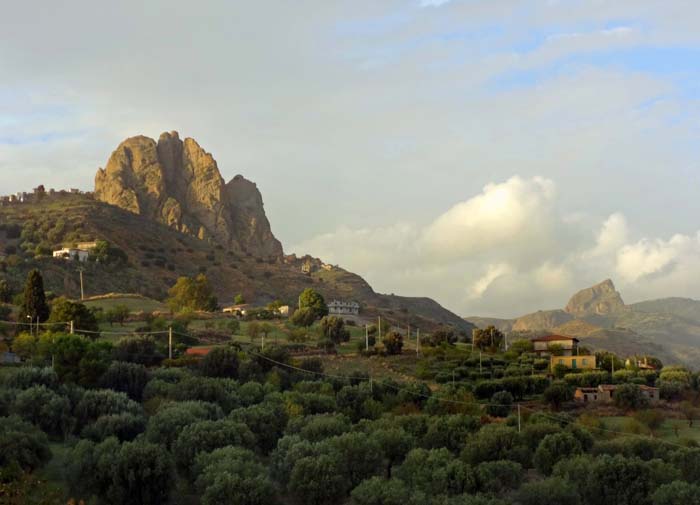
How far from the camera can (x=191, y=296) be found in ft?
388

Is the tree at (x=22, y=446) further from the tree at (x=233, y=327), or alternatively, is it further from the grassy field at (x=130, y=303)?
the grassy field at (x=130, y=303)

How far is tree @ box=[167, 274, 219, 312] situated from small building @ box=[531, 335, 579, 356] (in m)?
44.4

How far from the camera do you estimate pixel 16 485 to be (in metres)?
27.7

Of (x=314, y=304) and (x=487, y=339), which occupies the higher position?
(x=314, y=304)

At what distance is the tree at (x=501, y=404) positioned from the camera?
6587 centimetres

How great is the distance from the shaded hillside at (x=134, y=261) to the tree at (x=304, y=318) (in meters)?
32.8

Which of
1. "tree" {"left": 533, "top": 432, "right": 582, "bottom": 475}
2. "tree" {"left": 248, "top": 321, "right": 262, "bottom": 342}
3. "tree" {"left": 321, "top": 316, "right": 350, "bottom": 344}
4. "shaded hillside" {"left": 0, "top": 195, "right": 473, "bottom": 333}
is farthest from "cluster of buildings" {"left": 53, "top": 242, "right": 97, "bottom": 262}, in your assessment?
"tree" {"left": 533, "top": 432, "right": 582, "bottom": 475}

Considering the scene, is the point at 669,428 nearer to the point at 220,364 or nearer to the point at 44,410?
the point at 220,364

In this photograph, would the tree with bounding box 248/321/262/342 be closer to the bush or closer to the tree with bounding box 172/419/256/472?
the bush

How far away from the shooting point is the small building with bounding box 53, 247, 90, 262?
135 m

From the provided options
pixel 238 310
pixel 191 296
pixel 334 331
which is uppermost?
pixel 191 296

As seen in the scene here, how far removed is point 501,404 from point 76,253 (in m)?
88.9

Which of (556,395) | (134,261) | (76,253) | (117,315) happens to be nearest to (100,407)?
(556,395)

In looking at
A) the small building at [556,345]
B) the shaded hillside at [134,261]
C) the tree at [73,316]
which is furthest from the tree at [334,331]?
the shaded hillside at [134,261]
